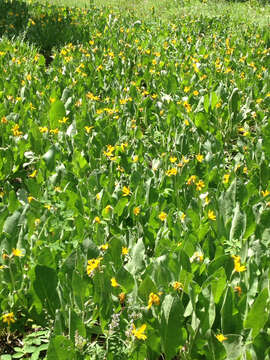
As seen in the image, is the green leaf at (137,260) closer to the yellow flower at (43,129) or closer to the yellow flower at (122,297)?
the yellow flower at (122,297)

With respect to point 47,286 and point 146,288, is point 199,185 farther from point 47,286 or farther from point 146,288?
point 47,286

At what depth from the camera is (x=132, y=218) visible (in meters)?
2.72

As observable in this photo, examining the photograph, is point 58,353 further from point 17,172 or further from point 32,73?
point 32,73

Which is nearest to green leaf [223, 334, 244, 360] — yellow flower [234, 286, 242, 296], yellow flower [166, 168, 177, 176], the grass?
yellow flower [234, 286, 242, 296]

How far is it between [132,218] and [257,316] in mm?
1113

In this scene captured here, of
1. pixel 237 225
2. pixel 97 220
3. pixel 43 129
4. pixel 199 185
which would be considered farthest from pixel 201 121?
pixel 97 220

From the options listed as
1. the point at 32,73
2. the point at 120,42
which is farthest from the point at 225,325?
the point at 120,42

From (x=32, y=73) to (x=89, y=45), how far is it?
181 cm

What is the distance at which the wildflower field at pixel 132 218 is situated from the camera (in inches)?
73.5

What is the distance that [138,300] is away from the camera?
6.51 ft

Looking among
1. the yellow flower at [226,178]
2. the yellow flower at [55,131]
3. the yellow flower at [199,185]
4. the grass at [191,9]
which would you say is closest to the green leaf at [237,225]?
the yellow flower at [199,185]

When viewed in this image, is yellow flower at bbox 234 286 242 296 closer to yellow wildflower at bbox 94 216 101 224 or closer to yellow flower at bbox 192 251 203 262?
yellow flower at bbox 192 251 203 262

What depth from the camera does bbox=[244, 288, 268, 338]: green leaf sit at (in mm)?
1757

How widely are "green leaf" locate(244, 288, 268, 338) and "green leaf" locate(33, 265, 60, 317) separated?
2.88 feet
